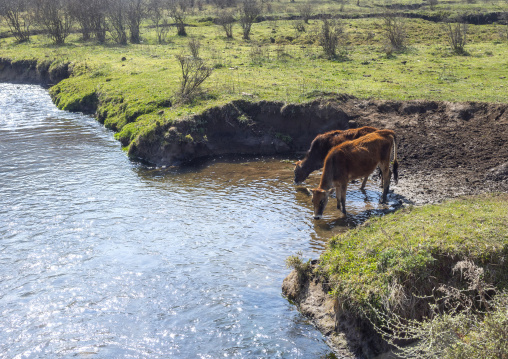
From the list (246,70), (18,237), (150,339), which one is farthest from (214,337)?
(246,70)

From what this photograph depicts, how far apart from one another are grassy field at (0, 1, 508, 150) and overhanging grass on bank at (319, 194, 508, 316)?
38.2 feet

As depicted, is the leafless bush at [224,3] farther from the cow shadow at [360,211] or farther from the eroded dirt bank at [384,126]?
the cow shadow at [360,211]

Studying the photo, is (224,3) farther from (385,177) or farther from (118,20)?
(385,177)

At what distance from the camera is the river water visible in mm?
8094

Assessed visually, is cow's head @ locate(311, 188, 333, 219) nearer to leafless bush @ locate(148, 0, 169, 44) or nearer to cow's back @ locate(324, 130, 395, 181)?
cow's back @ locate(324, 130, 395, 181)

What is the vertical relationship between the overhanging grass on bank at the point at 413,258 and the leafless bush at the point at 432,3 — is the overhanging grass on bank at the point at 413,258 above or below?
below

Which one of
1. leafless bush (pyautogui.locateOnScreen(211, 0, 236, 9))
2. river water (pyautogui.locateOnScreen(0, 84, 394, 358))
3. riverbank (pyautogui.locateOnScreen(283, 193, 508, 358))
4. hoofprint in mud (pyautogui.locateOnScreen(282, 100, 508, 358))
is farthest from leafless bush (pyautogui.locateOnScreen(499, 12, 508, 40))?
leafless bush (pyautogui.locateOnScreen(211, 0, 236, 9))

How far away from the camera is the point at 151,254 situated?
36.4 feet

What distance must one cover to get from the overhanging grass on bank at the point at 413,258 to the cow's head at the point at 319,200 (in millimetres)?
3529

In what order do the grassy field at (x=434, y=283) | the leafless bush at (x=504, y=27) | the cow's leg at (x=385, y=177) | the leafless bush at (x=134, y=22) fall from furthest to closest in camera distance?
the leafless bush at (x=134, y=22) < the leafless bush at (x=504, y=27) < the cow's leg at (x=385, y=177) < the grassy field at (x=434, y=283)

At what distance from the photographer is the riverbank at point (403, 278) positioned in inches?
278

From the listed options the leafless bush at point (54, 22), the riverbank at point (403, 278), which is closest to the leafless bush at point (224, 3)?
the leafless bush at point (54, 22)

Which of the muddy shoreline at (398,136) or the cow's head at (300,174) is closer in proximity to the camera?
the muddy shoreline at (398,136)

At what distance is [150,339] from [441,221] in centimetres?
596
